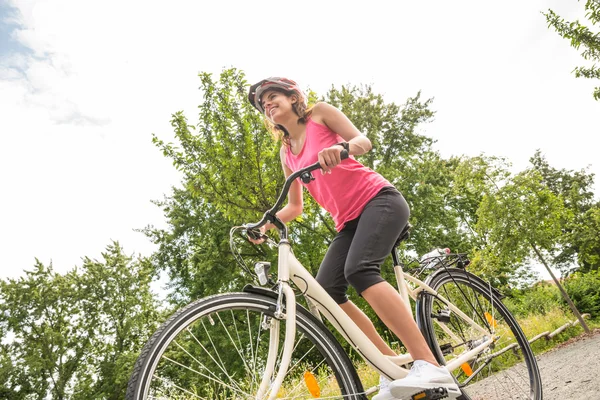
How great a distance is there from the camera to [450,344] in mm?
2793

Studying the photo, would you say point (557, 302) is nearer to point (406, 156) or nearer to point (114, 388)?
point (406, 156)

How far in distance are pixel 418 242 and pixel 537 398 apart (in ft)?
54.5

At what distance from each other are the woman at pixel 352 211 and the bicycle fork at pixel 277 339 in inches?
17.2

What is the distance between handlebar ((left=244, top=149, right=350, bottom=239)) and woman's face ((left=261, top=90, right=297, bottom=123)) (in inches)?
23.8

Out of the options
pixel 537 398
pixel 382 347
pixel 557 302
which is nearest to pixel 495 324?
pixel 537 398

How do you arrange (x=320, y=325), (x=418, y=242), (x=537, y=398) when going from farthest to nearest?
(x=418, y=242), (x=537, y=398), (x=320, y=325)

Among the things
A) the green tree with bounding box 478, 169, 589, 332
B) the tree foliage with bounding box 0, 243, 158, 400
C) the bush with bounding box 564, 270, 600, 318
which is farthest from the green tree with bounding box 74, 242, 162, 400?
the bush with bounding box 564, 270, 600, 318

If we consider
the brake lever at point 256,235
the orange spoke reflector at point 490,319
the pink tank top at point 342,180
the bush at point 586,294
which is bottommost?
the bush at point 586,294

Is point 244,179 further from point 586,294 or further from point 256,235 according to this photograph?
point 586,294

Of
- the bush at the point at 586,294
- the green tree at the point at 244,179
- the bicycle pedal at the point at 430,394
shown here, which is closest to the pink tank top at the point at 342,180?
the bicycle pedal at the point at 430,394

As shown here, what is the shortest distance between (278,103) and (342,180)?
0.60 m

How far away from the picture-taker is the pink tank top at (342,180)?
2.40 m

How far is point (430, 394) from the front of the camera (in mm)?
1937

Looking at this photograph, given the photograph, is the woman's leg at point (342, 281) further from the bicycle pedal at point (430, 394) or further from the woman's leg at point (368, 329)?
the bicycle pedal at point (430, 394)
